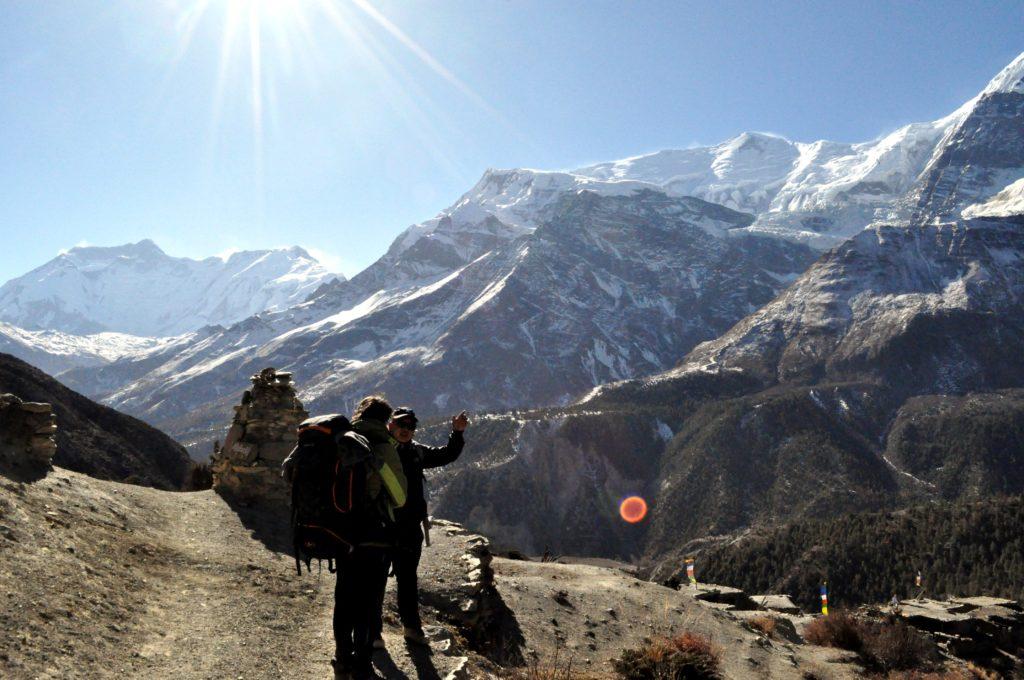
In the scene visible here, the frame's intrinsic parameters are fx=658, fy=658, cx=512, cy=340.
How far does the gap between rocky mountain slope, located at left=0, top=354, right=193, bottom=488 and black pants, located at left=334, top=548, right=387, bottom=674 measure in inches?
1700

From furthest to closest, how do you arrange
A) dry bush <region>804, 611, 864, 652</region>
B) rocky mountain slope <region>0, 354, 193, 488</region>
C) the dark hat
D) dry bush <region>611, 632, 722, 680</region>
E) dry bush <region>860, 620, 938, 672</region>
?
rocky mountain slope <region>0, 354, 193, 488</region>, dry bush <region>804, 611, 864, 652</region>, dry bush <region>860, 620, 938, 672</region>, dry bush <region>611, 632, 722, 680</region>, the dark hat

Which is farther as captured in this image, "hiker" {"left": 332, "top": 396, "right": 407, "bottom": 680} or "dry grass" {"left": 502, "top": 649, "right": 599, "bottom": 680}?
"dry grass" {"left": 502, "top": 649, "right": 599, "bottom": 680}

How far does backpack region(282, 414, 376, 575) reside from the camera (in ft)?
26.6

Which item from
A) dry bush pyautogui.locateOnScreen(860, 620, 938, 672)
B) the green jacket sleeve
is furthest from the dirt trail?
dry bush pyautogui.locateOnScreen(860, 620, 938, 672)

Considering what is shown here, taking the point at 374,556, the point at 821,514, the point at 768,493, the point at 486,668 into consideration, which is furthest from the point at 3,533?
the point at 768,493

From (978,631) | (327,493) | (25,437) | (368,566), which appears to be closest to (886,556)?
(978,631)

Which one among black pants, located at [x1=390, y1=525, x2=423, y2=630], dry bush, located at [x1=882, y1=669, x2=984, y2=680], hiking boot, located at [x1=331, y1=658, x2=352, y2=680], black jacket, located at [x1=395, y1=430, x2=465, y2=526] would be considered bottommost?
dry bush, located at [x1=882, y1=669, x2=984, y2=680]

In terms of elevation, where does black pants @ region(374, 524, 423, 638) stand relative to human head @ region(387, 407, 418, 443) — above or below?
below

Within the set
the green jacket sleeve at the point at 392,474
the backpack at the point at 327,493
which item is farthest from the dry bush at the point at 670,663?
the backpack at the point at 327,493

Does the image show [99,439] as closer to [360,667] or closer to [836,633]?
[836,633]

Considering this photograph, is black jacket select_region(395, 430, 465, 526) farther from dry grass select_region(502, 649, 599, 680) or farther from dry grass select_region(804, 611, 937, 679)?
dry grass select_region(804, 611, 937, 679)

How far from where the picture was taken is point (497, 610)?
50.5 feet

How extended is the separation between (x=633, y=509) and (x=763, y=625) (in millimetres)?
176600

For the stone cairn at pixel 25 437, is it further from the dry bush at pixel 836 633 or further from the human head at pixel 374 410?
the dry bush at pixel 836 633
